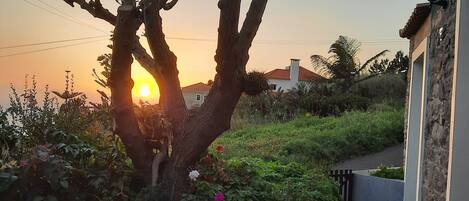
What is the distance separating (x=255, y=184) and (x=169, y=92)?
153cm

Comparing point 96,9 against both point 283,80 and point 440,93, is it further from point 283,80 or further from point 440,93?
point 283,80

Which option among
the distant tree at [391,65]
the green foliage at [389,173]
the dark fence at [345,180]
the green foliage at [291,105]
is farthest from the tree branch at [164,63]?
the distant tree at [391,65]

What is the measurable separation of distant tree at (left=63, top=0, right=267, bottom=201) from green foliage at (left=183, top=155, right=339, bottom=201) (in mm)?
337

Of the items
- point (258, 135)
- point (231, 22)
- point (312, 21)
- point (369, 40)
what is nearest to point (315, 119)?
point (258, 135)

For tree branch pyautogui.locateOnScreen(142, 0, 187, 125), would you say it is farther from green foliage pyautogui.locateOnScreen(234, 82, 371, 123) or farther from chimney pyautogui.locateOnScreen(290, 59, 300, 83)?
chimney pyautogui.locateOnScreen(290, 59, 300, 83)

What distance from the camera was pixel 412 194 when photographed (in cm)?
743

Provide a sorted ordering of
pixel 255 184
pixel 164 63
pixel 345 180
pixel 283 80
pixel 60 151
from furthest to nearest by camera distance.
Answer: pixel 283 80 < pixel 345 180 < pixel 255 184 < pixel 164 63 < pixel 60 151

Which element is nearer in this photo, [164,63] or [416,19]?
[164,63]

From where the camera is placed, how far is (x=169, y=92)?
5.97 metres

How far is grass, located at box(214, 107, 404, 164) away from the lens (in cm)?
1300

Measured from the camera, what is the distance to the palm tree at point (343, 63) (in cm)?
2598

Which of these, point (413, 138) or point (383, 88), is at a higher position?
point (383, 88)

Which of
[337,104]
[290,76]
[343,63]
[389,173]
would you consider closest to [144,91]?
[389,173]

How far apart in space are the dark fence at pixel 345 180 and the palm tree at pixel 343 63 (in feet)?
53.4
